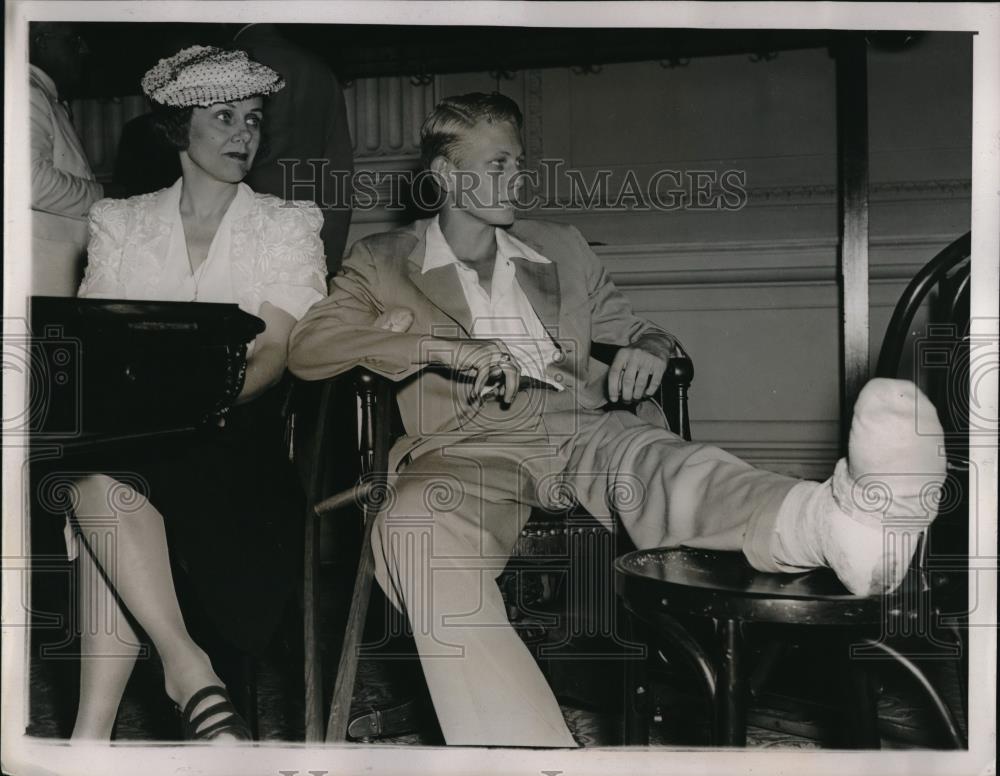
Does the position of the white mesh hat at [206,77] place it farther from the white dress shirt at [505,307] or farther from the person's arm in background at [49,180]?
the white dress shirt at [505,307]

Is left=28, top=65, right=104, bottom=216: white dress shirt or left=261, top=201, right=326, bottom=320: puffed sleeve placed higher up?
left=28, top=65, right=104, bottom=216: white dress shirt

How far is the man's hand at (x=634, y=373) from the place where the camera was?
1368 millimetres

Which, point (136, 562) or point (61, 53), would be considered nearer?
point (136, 562)

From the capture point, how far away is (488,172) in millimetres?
1378

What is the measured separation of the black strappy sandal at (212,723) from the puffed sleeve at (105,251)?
510mm

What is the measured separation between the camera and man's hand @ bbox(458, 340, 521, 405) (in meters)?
1.31

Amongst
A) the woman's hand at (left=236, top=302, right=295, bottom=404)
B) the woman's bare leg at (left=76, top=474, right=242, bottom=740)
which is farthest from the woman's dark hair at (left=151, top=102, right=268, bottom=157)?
the woman's bare leg at (left=76, top=474, right=242, bottom=740)

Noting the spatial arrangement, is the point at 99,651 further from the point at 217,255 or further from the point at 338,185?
the point at 338,185

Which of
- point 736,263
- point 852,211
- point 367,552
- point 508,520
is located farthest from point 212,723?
point 852,211

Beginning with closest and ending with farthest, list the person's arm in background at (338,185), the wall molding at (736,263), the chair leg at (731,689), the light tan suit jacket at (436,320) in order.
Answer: the chair leg at (731,689)
the light tan suit jacket at (436,320)
the person's arm in background at (338,185)
the wall molding at (736,263)

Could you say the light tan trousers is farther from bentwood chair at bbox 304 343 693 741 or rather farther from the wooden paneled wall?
the wooden paneled wall

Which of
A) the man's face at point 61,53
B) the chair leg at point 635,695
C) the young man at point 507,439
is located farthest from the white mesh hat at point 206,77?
the chair leg at point 635,695

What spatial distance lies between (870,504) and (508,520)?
16.9 inches

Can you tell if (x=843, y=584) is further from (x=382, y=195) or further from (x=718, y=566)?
(x=382, y=195)
